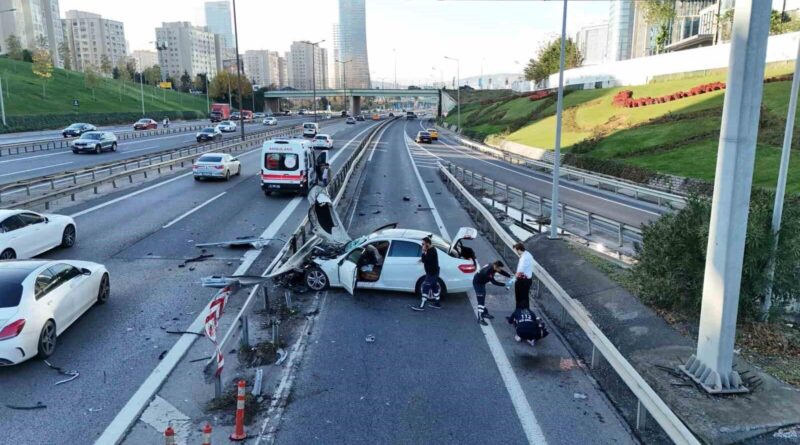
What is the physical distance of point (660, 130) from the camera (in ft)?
142

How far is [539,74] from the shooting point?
108562 millimetres

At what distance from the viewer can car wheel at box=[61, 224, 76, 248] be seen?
A: 50.8 feet

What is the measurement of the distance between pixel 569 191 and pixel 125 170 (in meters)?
25.2

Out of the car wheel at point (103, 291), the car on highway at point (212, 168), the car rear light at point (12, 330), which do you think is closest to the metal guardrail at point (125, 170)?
the car on highway at point (212, 168)

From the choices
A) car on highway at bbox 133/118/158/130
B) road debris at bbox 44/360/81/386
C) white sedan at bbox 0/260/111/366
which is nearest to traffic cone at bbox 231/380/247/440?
road debris at bbox 44/360/81/386

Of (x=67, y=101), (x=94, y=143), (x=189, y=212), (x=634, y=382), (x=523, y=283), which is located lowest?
(x=189, y=212)

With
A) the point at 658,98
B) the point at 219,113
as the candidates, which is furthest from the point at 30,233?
the point at 219,113

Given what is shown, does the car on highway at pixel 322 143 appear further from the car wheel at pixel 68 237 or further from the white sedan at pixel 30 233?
the white sedan at pixel 30 233

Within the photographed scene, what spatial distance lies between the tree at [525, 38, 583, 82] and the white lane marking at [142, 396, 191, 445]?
98814 millimetres

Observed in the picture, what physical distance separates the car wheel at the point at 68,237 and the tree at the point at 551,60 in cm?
9304

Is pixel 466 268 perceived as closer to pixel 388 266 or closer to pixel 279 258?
pixel 388 266

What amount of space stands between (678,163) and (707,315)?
30137 millimetres

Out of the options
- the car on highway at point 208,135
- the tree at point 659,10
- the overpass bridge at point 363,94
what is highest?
the tree at point 659,10

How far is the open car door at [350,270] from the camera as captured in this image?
12086 millimetres
